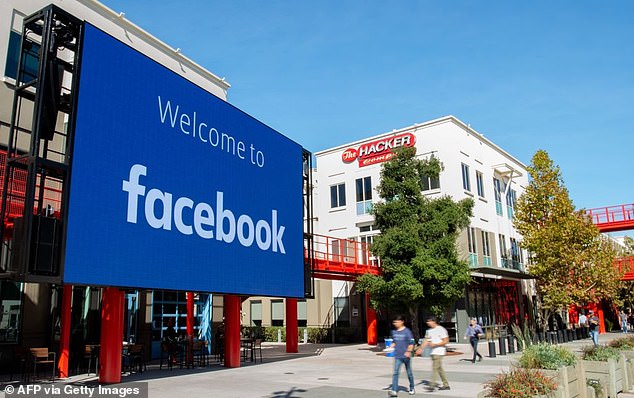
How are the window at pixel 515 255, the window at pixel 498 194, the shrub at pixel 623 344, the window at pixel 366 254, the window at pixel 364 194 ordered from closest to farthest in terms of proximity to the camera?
the shrub at pixel 623 344
the window at pixel 366 254
the window at pixel 364 194
the window at pixel 498 194
the window at pixel 515 255

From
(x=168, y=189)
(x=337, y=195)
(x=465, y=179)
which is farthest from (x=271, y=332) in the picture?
(x=168, y=189)

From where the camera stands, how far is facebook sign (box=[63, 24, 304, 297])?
538 inches

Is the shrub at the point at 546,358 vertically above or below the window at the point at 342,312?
below

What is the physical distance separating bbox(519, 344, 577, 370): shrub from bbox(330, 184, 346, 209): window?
83.1ft

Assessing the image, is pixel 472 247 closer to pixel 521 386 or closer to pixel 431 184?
pixel 431 184

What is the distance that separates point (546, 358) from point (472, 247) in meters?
21.0

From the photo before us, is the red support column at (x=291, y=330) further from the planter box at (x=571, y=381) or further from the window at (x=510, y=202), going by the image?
the window at (x=510, y=202)

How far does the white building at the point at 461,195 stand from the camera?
33.6 m

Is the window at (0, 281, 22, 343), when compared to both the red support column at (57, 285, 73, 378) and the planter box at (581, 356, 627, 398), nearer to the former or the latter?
the red support column at (57, 285, 73, 378)

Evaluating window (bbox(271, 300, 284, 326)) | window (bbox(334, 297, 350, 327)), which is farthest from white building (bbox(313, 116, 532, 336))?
window (bbox(271, 300, 284, 326))

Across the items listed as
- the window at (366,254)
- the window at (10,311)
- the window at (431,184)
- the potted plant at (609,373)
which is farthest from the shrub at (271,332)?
the potted plant at (609,373)

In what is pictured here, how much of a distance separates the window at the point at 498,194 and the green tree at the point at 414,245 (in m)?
13.5

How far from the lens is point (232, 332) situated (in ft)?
65.6

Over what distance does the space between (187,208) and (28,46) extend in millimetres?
6221
